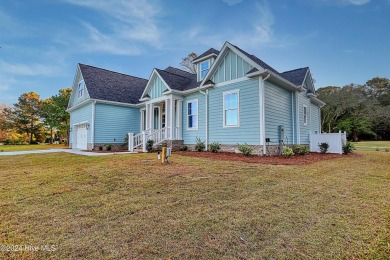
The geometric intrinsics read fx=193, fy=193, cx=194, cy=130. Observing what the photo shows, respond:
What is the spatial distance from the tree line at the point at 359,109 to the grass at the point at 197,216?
38200 mm

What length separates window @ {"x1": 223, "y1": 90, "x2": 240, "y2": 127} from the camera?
34.9 ft

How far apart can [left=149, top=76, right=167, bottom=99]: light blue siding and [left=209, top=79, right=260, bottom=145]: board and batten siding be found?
12.7 feet

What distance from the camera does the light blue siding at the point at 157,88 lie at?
1384cm

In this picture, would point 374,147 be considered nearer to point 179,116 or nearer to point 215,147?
point 215,147

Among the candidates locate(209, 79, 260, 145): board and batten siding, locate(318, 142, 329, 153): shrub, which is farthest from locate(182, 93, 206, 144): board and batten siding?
locate(318, 142, 329, 153): shrub

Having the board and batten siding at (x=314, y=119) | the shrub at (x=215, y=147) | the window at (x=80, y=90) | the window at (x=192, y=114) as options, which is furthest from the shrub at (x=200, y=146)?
the window at (x=80, y=90)

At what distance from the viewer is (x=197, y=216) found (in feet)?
9.94

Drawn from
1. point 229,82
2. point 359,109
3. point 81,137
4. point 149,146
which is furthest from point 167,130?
point 359,109

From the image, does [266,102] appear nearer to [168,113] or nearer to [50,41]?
[168,113]

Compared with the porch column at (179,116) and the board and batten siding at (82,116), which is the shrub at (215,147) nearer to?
the porch column at (179,116)

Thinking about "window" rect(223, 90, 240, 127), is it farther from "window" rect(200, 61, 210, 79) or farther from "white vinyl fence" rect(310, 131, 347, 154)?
"white vinyl fence" rect(310, 131, 347, 154)

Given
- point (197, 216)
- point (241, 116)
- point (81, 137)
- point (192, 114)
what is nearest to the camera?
point (197, 216)

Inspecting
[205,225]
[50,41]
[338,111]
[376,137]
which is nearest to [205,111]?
[205,225]

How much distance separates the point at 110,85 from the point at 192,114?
9073 millimetres
